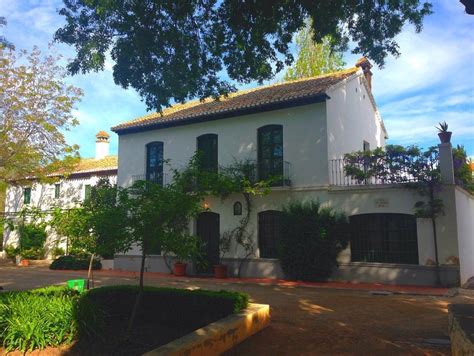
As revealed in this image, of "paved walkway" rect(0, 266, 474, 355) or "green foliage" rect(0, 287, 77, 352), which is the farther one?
"paved walkway" rect(0, 266, 474, 355)

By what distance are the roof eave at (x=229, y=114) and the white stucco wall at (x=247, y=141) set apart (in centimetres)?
16

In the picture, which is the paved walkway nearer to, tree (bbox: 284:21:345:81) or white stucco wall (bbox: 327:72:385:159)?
white stucco wall (bbox: 327:72:385:159)

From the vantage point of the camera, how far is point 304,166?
15.5 metres

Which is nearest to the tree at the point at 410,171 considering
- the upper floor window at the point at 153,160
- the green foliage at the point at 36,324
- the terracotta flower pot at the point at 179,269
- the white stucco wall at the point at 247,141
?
the white stucco wall at the point at 247,141

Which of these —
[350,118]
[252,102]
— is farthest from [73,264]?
[350,118]

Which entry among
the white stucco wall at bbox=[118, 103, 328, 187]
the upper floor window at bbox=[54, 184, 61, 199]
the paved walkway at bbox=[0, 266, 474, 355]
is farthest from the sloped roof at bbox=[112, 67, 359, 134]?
the upper floor window at bbox=[54, 184, 61, 199]

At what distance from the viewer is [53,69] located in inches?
842

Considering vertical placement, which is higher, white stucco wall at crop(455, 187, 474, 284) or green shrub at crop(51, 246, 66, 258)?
white stucco wall at crop(455, 187, 474, 284)

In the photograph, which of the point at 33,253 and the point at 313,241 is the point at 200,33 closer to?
the point at 313,241

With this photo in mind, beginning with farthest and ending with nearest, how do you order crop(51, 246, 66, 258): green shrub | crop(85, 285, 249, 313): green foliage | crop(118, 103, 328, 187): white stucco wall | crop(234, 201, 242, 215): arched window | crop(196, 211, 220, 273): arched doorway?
crop(51, 246, 66, 258): green shrub, crop(196, 211, 220, 273): arched doorway, crop(234, 201, 242, 215): arched window, crop(118, 103, 328, 187): white stucco wall, crop(85, 285, 249, 313): green foliage

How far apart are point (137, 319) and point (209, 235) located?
10.0m

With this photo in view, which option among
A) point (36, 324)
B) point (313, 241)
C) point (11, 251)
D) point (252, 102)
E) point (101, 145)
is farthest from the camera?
point (101, 145)

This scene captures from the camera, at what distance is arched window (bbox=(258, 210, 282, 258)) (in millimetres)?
15766

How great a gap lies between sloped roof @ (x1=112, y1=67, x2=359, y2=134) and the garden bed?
8.72 meters
